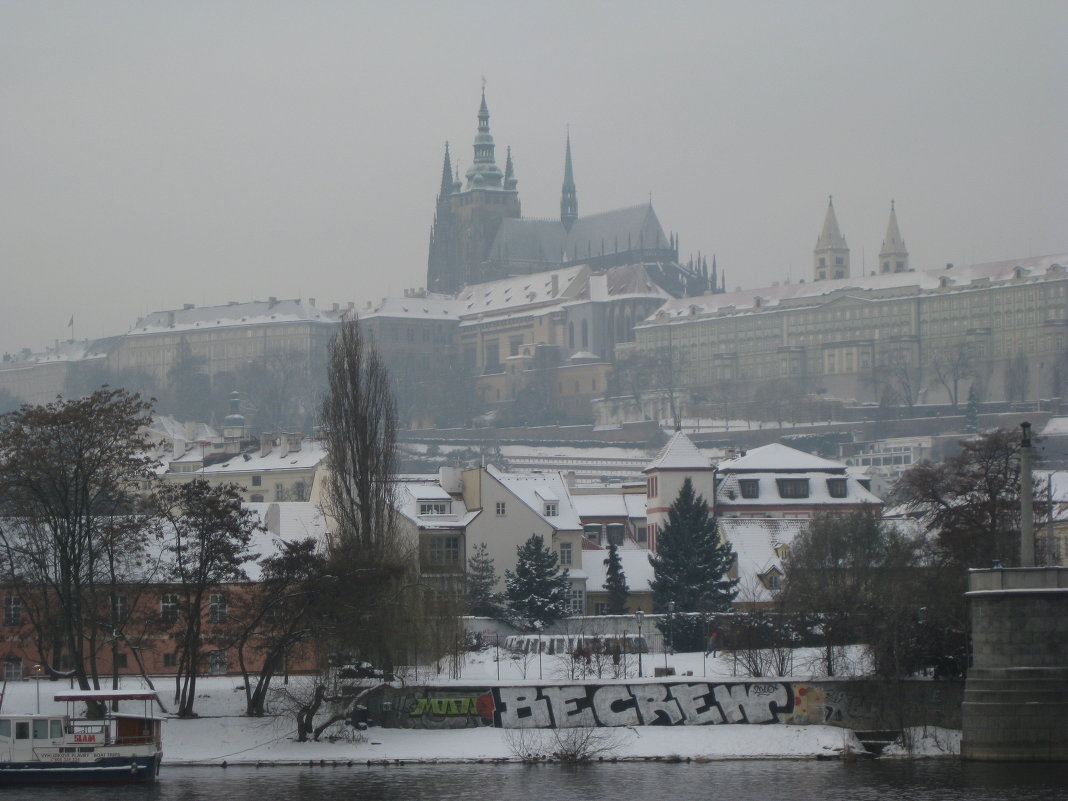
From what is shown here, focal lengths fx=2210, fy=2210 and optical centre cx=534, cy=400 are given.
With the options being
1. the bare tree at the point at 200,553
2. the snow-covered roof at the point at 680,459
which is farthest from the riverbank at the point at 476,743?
the snow-covered roof at the point at 680,459

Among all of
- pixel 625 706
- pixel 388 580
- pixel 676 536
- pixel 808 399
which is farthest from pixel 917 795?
pixel 808 399

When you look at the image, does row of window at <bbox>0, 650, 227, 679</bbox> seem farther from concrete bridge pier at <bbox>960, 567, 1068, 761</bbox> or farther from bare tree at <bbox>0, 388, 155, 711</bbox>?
concrete bridge pier at <bbox>960, 567, 1068, 761</bbox>

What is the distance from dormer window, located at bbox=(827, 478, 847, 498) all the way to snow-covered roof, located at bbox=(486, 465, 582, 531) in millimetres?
12635

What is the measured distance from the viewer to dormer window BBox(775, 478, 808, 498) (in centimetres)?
8219

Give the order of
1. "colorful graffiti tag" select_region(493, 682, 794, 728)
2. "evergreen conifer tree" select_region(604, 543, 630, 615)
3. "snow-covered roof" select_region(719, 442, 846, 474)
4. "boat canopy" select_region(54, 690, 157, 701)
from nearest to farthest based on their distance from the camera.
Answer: "boat canopy" select_region(54, 690, 157, 701) → "colorful graffiti tag" select_region(493, 682, 794, 728) → "evergreen conifer tree" select_region(604, 543, 630, 615) → "snow-covered roof" select_region(719, 442, 846, 474)

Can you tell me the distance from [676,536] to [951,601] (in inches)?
764

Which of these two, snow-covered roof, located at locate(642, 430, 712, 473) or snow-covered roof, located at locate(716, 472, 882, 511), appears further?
snow-covered roof, located at locate(716, 472, 882, 511)

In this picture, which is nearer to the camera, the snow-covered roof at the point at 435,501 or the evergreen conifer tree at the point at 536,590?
the evergreen conifer tree at the point at 536,590

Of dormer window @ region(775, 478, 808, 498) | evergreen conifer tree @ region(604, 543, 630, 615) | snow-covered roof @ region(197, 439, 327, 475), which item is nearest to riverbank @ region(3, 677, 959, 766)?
evergreen conifer tree @ region(604, 543, 630, 615)

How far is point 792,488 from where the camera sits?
3243 inches

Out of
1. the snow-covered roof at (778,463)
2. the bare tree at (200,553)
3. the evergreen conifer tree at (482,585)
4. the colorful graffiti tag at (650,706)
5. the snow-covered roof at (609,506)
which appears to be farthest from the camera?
the snow-covered roof at (609,506)

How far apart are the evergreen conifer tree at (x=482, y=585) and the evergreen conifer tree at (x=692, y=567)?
4.93 meters

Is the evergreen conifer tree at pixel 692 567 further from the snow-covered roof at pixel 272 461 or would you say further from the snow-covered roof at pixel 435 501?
the snow-covered roof at pixel 272 461

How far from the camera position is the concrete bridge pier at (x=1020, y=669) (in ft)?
137
